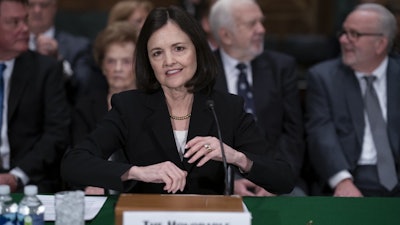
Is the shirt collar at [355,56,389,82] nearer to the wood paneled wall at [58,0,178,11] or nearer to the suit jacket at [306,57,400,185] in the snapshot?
the suit jacket at [306,57,400,185]

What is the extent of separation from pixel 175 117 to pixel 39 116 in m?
1.24

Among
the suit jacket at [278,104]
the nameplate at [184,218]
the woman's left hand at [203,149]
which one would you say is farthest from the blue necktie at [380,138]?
the nameplate at [184,218]

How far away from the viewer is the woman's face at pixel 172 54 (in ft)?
8.30

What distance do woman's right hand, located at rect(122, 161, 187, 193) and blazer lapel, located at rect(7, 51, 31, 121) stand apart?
1472 millimetres

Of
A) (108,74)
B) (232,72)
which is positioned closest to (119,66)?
(108,74)

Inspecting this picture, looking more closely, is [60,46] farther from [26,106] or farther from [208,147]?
[208,147]

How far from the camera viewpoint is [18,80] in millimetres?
3535

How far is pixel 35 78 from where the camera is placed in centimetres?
357

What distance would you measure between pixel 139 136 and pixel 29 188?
665 millimetres

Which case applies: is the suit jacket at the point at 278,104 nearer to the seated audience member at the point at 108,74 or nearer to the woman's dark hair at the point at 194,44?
the seated audience member at the point at 108,74

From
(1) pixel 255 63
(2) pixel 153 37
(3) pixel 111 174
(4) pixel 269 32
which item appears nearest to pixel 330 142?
(1) pixel 255 63

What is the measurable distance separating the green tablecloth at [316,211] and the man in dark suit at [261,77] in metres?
1.15

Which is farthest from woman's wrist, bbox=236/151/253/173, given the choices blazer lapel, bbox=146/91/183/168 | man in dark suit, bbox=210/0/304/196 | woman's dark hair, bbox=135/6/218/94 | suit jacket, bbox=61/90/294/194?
man in dark suit, bbox=210/0/304/196

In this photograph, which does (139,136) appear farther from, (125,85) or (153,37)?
(125,85)
